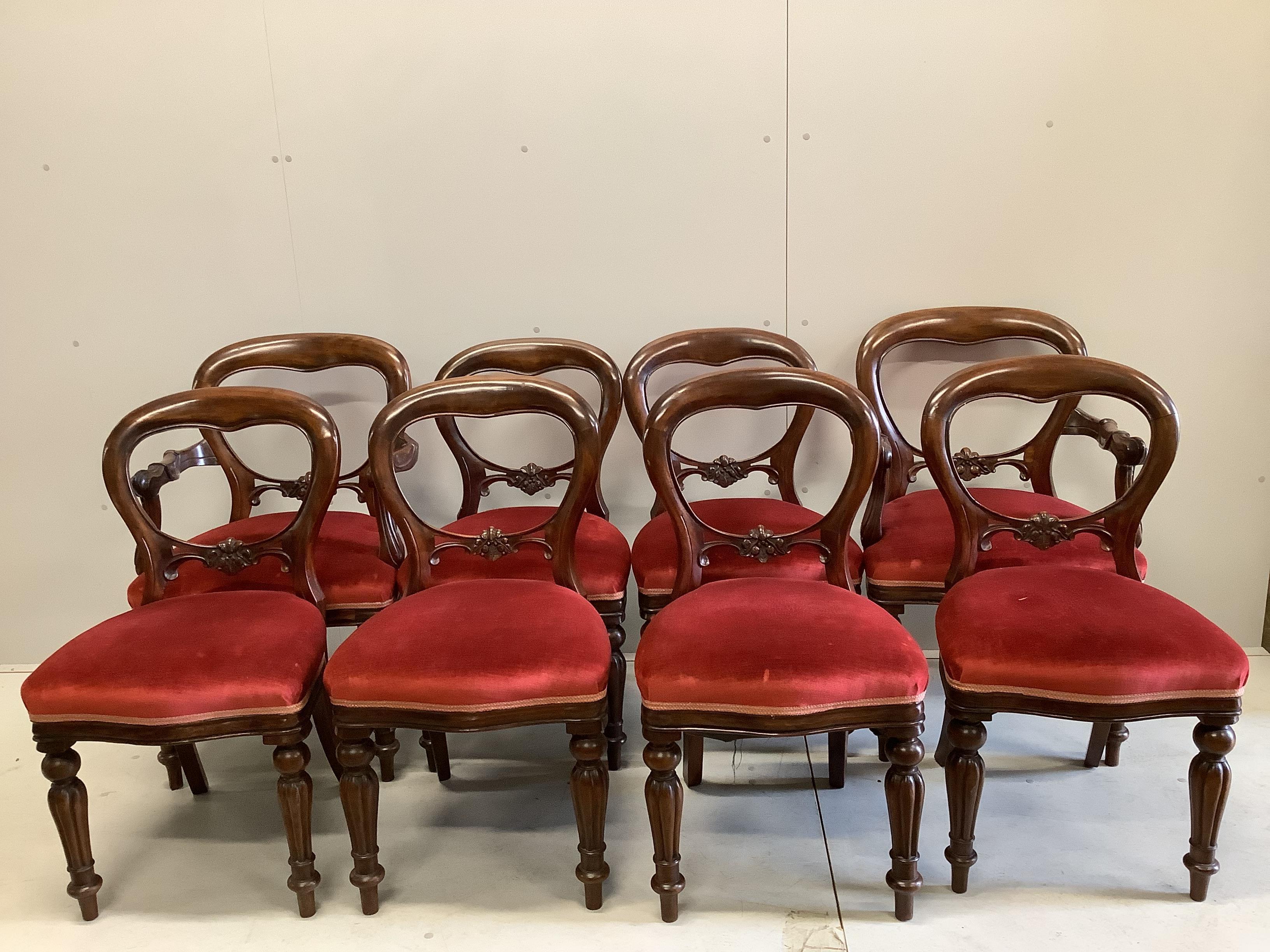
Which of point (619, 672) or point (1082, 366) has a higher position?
point (1082, 366)

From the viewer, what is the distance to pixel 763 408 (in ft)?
5.79

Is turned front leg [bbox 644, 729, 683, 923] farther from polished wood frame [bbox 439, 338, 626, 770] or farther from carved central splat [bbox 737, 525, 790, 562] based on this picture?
polished wood frame [bbox 439, 338, 626, 770]

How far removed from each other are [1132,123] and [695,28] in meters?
1.17

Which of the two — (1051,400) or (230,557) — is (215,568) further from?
(1051,400)

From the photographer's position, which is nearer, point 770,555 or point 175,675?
point 175,675

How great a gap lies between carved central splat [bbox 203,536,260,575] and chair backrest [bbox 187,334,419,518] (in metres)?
0.40

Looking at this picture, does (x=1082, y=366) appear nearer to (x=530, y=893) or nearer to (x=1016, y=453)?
(x=1016, y=453)

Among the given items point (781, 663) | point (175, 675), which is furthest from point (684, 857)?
point (175, 675)

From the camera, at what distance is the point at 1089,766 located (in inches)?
85.1

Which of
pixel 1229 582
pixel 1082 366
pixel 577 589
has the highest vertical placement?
pixel 1082 366

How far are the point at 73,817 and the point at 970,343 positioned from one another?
2.32 m

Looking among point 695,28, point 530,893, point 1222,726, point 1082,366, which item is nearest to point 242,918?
point 530,893

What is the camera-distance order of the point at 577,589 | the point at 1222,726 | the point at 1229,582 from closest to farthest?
the point at 1222,726 < the point at 577,589 < the point at 1229,582

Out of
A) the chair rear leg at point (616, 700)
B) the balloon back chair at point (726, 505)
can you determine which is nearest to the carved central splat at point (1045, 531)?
the balloon back chair at point (726, 505)
